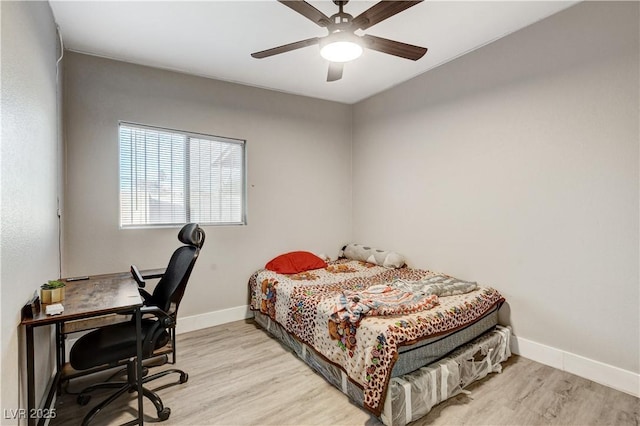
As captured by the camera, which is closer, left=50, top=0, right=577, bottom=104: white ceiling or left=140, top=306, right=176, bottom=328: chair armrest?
left=140, top=306, right=176, bottom=328: chair armrest

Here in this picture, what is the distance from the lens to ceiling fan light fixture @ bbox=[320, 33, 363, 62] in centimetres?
194

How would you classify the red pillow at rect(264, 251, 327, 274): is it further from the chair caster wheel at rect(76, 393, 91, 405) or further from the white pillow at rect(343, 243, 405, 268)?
the chair caster wheel at rect(76, 393, 91, 405)

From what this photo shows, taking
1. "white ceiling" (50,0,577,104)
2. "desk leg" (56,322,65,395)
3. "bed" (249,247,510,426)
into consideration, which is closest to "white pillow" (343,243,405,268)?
"bed" (249,247,510,426)

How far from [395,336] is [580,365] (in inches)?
64.2

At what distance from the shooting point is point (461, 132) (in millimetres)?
3182

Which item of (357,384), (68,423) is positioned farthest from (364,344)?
(68,423)

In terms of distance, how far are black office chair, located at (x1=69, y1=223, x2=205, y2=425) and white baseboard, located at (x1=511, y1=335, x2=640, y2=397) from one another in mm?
2821

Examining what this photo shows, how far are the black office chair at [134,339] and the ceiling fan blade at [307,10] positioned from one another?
5.20ft

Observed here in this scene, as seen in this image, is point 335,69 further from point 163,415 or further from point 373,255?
point 163,415

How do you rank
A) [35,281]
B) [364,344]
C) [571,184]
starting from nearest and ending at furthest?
[35,281] → [364,344] → [571,184]

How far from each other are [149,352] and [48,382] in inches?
30.0

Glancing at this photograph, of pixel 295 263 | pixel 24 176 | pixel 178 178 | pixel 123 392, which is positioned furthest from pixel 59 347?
pixel 295 263

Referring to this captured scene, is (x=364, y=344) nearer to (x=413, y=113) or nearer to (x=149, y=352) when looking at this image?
(x=149, y=352)

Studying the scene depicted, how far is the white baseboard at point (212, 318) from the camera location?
3.30 m
